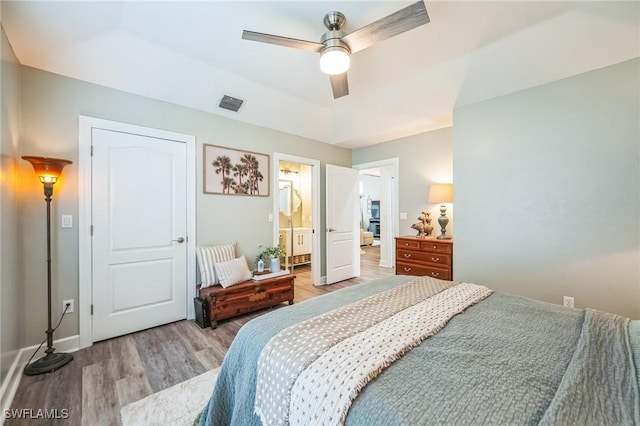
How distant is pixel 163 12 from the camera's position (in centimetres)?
206

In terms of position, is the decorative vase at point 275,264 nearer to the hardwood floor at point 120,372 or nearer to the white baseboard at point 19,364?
the hardwood floor at point 120,372

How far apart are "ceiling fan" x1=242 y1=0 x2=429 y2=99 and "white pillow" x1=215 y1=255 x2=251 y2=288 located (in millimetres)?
2231

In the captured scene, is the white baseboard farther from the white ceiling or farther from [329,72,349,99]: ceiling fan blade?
[329,72,349,99]: ceiling fan blade

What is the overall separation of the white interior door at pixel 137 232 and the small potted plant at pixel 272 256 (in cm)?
98

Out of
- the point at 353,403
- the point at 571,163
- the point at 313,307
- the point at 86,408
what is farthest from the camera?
the point at 571,163

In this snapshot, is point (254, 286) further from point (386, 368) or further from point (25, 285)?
point (386, 368)

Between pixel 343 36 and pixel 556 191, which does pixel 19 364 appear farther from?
pixel 556 191

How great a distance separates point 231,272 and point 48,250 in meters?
1.52

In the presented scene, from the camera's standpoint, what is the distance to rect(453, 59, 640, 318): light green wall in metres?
2.18

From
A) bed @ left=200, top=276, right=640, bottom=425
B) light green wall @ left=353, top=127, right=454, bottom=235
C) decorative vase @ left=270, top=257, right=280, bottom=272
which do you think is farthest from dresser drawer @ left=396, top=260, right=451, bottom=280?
bed @ left=200, top=276, right=640, bottom=425

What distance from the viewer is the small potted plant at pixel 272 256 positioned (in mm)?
3500

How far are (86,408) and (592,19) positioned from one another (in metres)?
4.45

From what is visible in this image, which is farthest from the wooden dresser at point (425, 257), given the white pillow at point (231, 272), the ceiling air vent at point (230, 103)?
the ceiling air vent at point (230, 103)

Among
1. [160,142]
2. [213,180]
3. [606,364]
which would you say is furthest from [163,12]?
[606,364]
